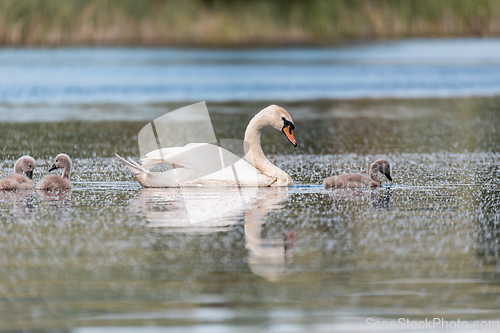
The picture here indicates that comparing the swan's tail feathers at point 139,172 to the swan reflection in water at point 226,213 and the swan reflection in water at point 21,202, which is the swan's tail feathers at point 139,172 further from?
the swan reflection in water at point 21,202

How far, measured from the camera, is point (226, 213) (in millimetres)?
8625

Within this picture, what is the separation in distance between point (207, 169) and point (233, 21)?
32.4 m

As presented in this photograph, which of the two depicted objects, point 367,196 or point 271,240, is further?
point 367,196

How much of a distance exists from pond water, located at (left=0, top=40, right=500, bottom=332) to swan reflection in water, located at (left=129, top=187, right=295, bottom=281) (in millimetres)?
20

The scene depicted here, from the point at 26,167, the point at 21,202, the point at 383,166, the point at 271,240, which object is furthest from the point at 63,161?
the point at 271,240

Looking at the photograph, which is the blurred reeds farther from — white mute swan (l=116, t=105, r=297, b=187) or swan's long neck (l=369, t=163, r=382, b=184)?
swan's long neck (l=369, t=163, r=382, b=184)

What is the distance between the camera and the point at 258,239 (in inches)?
291

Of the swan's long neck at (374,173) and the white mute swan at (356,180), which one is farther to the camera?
the swan's long neck at (374,173)

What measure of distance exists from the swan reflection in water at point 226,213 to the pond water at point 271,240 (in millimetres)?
20

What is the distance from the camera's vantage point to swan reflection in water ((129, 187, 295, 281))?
6766 mm

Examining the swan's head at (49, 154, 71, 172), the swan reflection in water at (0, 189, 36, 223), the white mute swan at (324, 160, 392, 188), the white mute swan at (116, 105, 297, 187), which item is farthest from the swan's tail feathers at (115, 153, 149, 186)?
the white mute swan at (324, 160, 392, 188)

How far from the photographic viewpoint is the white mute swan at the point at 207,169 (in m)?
9.86

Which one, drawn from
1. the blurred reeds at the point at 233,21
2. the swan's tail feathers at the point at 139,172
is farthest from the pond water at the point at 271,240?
the blurred reeds at the point at 233,21

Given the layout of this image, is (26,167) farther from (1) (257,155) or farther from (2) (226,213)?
(2) (226,213)
